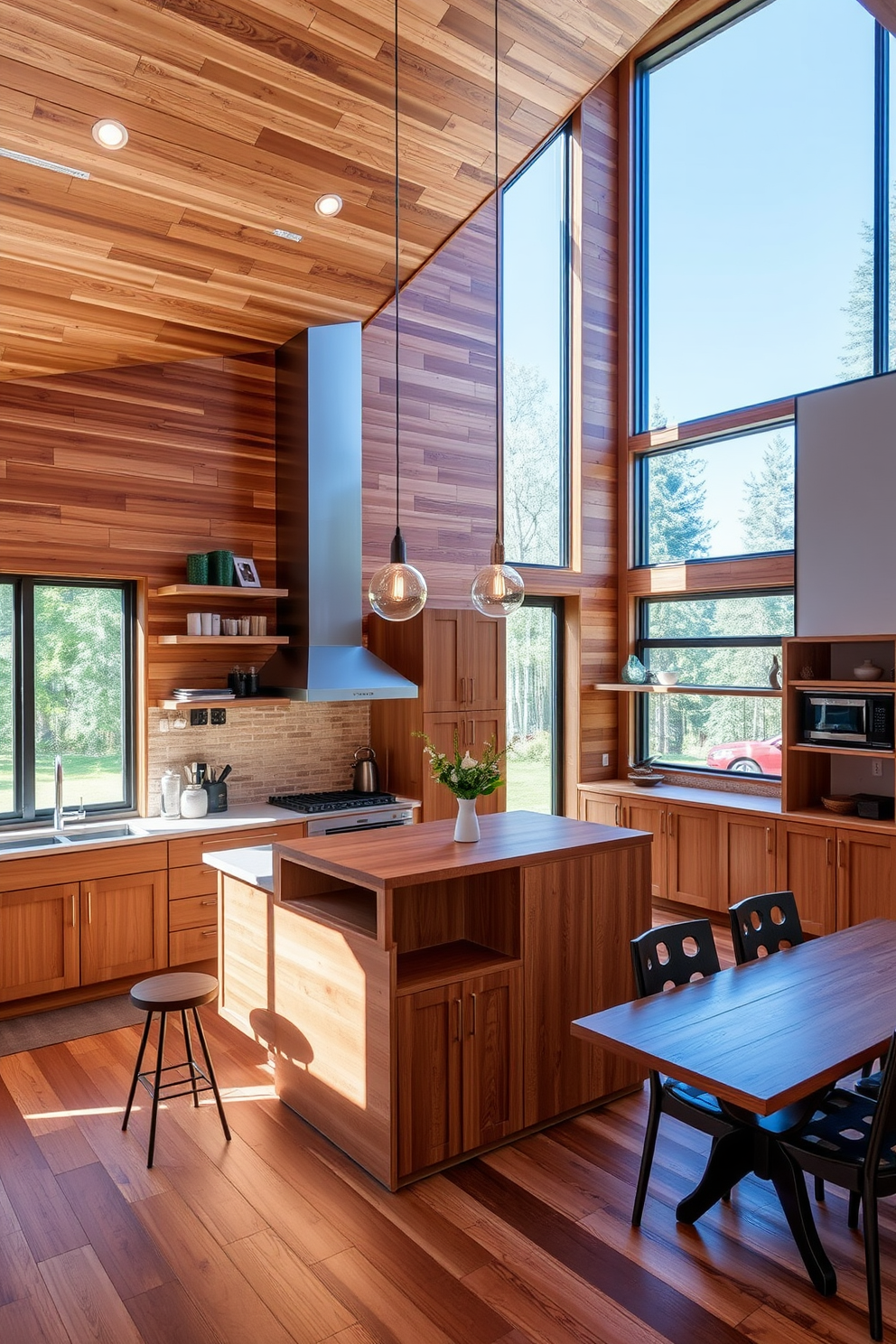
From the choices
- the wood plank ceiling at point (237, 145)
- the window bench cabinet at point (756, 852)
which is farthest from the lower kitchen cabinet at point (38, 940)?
the window bench cabinet at point (756, 852)

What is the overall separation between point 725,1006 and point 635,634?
494 cm

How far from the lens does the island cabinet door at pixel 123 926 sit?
179 inches

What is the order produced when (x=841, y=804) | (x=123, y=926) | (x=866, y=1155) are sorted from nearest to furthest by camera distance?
(x=866, y=1155), (x=123, y=926), (x=841, y=804)

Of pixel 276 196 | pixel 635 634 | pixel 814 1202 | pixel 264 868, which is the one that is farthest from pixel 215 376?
pixel 814 1202

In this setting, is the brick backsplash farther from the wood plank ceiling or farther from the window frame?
the window frame

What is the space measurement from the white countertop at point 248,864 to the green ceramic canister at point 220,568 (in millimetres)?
1659

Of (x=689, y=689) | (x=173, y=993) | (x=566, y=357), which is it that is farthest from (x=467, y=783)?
(x=566, y=357)

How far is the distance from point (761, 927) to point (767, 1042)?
1.04 meters

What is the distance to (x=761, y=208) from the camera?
6426mm

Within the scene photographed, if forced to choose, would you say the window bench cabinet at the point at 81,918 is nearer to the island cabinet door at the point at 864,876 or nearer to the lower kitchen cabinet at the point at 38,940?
the lower kitchen cabinet at the point at 38,940

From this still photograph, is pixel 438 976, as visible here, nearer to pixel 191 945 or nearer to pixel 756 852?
pixel 191 945

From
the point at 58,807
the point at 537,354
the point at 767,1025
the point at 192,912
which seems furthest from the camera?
the point at 537,354

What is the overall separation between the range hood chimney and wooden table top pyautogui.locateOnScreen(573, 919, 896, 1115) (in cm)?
304

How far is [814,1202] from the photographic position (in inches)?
117
